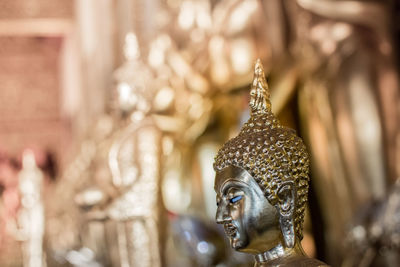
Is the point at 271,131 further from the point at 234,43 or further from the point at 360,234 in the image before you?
the point at 234,43

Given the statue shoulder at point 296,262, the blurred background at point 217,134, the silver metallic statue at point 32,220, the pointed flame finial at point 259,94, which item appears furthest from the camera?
the silver metallic statue at point 32,220

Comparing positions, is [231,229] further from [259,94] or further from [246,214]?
[259,94]

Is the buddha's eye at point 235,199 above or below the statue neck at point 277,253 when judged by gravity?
above

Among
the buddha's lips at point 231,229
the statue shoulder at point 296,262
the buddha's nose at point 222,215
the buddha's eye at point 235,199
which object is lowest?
the statue shoulder at point 296,262

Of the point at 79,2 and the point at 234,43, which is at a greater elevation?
the point at 79,2

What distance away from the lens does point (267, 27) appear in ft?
7.18

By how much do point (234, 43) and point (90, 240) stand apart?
92 centimetres

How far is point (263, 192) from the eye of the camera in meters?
0.95

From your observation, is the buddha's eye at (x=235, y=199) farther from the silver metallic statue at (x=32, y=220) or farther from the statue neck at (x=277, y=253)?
the silver metallic statue at (x=32, y=220)

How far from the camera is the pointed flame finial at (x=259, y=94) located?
105cm

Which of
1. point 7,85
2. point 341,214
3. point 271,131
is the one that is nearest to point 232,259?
point 341,214

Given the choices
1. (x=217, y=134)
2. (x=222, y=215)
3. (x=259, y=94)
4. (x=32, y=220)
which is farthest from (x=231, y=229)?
(x=217, y=134)

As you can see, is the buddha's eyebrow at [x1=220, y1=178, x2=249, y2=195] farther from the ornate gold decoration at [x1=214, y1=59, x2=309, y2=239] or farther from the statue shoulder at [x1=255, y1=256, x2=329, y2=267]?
the statue shoulder at [x1=255, y1=256, x2=329, y2=267]

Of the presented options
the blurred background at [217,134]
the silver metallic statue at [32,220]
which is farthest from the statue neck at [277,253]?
the silver metallic statue at [32,220]
